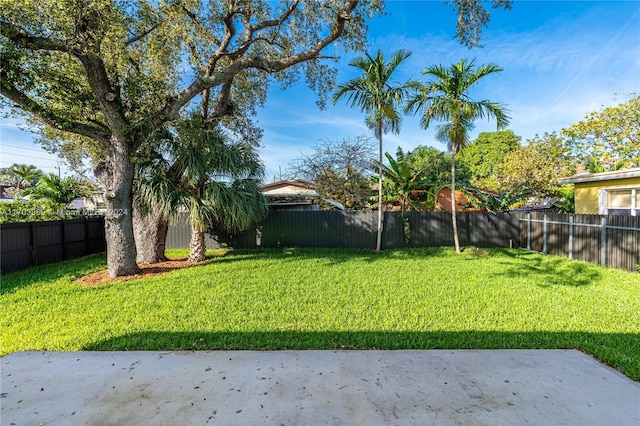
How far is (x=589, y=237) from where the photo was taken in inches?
314

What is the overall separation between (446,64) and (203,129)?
783cm

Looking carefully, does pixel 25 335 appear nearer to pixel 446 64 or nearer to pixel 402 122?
pixel 402 122

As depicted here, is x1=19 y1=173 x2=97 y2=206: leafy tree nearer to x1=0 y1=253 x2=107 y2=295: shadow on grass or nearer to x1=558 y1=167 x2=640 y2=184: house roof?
x1=0 y1=253 x2=107 y2=295: shadow on grass

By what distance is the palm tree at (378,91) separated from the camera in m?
9.63

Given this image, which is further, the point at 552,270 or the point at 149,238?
the point at 149,238

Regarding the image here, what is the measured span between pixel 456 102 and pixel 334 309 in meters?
8.03

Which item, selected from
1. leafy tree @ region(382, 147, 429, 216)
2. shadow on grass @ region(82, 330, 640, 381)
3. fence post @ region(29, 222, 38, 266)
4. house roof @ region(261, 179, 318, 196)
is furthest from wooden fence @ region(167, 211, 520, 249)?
shadow on grass @ region(82, 330, 640, 381)

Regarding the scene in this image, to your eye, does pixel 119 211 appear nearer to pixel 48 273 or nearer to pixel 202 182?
pixel 202 182

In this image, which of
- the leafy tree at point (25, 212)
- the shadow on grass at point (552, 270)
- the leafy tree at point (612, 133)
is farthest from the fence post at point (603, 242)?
the leafy tree at point (25, 212)

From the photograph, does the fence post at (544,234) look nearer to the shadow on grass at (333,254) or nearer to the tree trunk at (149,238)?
the shadow on grass at (333,254)

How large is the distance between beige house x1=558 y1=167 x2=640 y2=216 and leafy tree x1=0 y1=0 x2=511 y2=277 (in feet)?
20.3

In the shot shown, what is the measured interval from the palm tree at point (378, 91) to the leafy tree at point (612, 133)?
40.8 ft

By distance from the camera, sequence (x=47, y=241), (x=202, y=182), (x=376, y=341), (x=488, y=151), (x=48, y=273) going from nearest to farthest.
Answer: (x=376, y=341) < (x=48, y=273) < (x=202, y=182) < (x=47, y=241) < (x=488, y=151)

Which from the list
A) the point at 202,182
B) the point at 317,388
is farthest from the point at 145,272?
the point at 317,388
